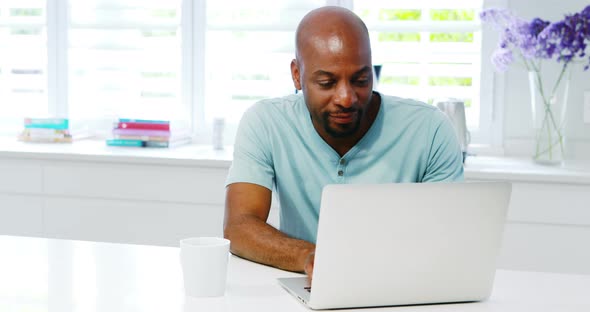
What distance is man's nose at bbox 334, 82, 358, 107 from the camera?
5.63 feet

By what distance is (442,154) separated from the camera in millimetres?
1896

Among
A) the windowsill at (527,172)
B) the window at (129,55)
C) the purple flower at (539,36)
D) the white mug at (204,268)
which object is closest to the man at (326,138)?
the white mug at (204,268)

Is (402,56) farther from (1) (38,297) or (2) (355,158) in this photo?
(1) (38,297)

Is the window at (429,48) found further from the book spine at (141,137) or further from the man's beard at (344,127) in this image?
the man's beard at (344,127)

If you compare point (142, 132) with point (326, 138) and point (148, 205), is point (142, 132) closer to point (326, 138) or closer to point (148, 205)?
point (148, 205)

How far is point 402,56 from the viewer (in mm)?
3316

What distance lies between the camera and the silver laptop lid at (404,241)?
4.02 ft

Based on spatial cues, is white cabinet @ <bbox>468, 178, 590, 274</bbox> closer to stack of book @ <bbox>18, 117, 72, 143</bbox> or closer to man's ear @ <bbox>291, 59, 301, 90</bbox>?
man's ear @ <bbox>291, 59, 301, 90</bbox>

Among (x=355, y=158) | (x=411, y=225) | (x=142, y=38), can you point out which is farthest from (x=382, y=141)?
(x=142, y=38)

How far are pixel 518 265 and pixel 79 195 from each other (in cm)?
159

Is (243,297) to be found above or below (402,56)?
below

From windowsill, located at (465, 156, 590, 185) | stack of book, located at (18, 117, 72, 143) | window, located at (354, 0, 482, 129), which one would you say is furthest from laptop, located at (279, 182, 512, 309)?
stack of book, located at (18, 117, 72, 143)

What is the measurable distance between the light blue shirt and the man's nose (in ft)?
0.60

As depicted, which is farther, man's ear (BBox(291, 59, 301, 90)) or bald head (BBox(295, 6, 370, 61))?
man's ear (BBox(291, 59, 301, 90))
